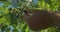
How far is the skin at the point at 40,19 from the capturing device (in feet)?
5.30

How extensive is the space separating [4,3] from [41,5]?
0.95ft

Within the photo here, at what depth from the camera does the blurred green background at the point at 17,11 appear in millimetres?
1804

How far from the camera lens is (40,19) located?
5.38 feet

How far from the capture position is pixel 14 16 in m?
1.79

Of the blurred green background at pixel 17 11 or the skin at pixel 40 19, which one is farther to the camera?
the blurred green background at pixel 17 11

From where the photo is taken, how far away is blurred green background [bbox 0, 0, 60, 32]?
5.92 ft

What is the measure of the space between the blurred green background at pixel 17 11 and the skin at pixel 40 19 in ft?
0.52

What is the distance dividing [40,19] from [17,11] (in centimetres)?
24

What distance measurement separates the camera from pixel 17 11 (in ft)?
5.91

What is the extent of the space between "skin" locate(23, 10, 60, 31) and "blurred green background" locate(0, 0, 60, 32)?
0.16 m

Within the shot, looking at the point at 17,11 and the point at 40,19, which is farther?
the point at 17,11

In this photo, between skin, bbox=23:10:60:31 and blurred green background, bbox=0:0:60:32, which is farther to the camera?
blurred green background, bbox=0:0:60:32

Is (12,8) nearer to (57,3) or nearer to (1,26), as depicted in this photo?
(1,26)

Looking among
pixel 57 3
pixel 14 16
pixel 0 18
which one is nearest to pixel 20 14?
pixel 14 16
